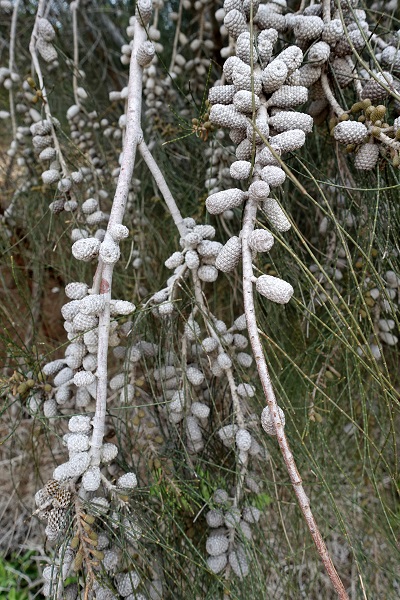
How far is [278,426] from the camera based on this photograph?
0.34 metres

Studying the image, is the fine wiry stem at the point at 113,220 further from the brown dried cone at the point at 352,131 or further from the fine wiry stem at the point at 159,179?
the brown dried cone at the point at 352,131

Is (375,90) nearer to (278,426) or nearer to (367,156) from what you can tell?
(367,156)

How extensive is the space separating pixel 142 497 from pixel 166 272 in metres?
0.44

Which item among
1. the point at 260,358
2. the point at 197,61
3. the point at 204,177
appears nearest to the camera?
the point at 260,358

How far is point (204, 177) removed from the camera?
83 cm

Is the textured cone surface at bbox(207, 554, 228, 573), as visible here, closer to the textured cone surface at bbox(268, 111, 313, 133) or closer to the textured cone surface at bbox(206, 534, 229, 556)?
the textured cone surface at bbox(206, 534, 229, 556)

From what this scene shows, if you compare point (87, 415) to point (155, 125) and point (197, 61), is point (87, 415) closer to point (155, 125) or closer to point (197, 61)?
point (155, 125)

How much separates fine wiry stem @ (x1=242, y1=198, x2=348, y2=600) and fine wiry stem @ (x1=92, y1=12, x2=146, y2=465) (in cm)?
13

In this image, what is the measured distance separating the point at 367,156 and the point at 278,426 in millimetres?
272

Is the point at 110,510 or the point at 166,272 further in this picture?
the point at 166,272

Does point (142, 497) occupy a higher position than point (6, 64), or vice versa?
point (6, 64)

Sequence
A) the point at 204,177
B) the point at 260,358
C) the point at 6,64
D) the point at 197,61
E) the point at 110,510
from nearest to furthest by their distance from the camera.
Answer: the point at 260,358
the point at 110,510
the point at 204,177
the point at 197,61
the point at 6,64

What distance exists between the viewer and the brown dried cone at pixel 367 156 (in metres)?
0.46

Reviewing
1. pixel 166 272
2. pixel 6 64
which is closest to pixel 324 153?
pixel 166 272
